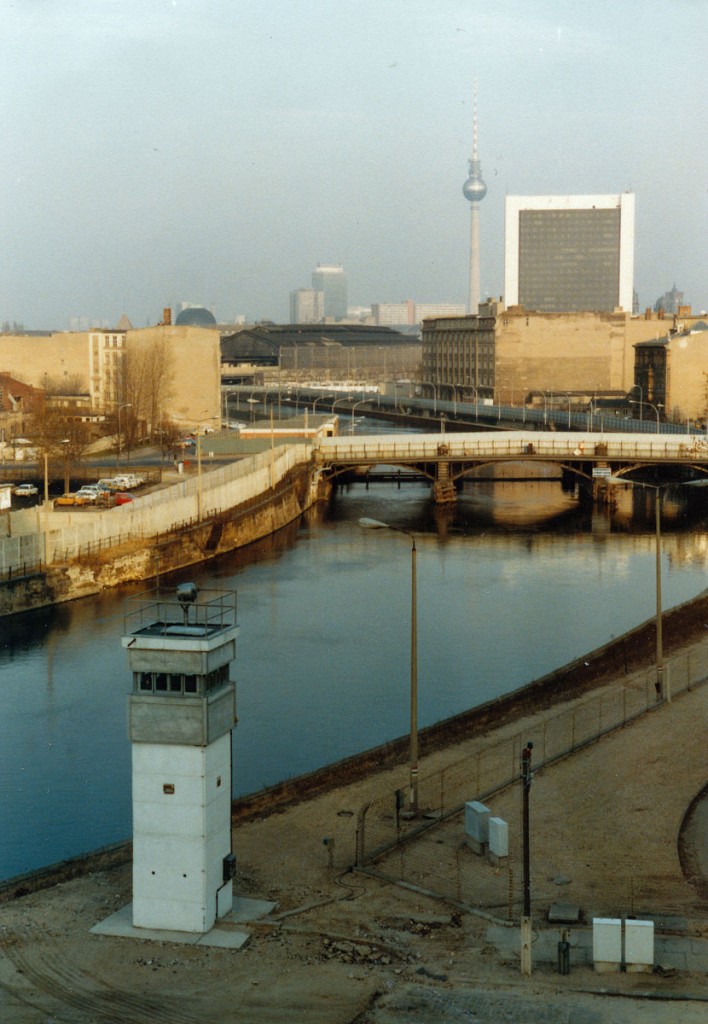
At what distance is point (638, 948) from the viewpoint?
12031 millimetres

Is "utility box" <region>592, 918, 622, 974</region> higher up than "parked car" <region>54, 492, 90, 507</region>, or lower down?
lower down

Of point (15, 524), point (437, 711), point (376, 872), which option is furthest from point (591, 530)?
point (376, 872)

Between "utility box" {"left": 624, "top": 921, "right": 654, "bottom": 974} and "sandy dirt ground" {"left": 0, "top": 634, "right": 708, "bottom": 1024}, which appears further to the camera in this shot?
"utility box" {"left": 624, "top": 921, "right": 654, "bottom": 974}

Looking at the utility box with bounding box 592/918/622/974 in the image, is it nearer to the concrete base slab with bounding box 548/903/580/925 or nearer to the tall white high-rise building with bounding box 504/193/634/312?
the concrete base slab with bounding box 548/903/580/925

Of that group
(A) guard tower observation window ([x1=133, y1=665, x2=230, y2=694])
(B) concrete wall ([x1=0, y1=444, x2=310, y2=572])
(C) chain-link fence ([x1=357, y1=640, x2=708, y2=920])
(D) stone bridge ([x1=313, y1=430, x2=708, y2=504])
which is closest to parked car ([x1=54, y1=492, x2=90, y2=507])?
(B) concrete wall ([x1=0, y1=444, x2=310, y2=572])

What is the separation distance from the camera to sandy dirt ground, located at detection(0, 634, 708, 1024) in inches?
449

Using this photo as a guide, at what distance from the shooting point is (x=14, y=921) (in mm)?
13398

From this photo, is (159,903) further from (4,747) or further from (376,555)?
(376,555)

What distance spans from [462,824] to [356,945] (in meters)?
3.87

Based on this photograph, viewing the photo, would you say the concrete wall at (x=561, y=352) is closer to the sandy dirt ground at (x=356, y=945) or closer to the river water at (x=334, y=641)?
the river water at (x=334, y=641)

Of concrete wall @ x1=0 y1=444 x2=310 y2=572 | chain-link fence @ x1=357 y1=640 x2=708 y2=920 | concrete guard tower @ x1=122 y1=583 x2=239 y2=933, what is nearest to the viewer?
concrete guard tower @ x1=122 y1=583 x2=239 y2=933

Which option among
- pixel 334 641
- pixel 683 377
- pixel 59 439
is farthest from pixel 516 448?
pixel 334 641

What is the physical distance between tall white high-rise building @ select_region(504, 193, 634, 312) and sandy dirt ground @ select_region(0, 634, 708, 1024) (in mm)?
165900

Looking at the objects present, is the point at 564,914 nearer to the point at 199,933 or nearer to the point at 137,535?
the point at 199,933
